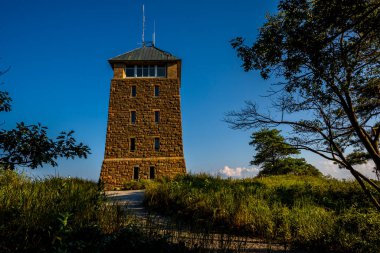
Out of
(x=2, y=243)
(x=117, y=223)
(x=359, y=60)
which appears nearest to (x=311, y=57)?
(x=359, y=60)

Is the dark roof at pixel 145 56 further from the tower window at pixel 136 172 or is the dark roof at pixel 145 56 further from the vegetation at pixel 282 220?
the vegetation at pixel 282 220

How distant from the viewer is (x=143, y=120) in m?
23.6

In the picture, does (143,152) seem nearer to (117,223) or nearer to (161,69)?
(161,69)

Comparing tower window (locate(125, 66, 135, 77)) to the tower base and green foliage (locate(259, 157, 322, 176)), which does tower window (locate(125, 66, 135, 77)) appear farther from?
green foliage (locate(259, 157, 322, 176))

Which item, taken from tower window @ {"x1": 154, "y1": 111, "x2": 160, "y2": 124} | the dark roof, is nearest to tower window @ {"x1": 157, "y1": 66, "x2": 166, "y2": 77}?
the dark roof

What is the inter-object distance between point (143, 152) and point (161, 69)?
25.6 ft

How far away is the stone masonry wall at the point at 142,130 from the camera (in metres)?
22.4

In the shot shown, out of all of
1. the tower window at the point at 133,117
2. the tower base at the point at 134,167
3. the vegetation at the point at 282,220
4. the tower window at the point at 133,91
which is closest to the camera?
the vegetation at the point at 282,220

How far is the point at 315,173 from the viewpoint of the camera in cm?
2512

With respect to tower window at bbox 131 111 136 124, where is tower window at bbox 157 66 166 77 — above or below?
above

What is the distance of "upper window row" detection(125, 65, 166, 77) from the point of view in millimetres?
24719

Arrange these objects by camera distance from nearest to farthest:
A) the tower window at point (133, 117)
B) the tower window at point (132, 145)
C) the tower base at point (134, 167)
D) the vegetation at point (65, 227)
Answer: the vegetation at point (65, 227) < the tower base at point (134, 167) < the tower window at point (132, 145) < the tower window at point (133, 117)

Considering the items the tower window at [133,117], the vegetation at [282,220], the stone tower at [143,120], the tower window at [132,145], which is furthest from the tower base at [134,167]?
the vegetation at [282,220]

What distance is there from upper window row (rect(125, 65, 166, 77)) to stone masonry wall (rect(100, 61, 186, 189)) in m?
0.59
